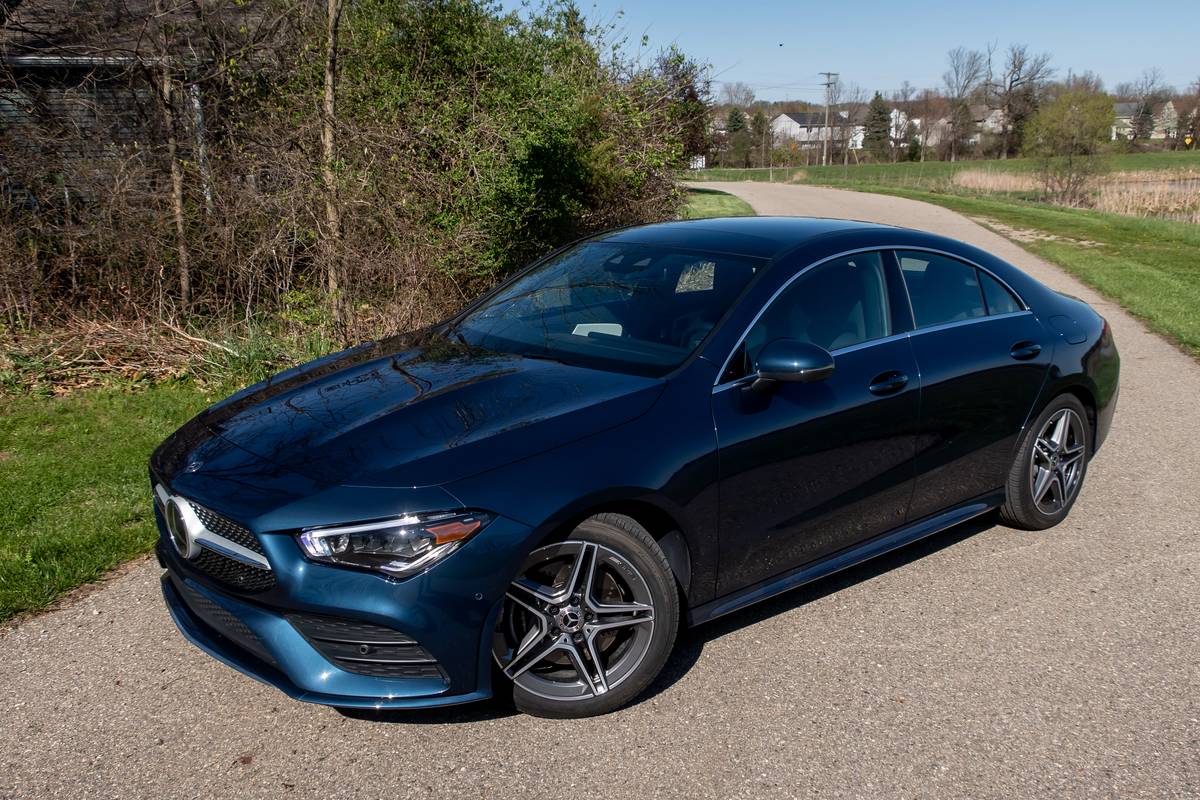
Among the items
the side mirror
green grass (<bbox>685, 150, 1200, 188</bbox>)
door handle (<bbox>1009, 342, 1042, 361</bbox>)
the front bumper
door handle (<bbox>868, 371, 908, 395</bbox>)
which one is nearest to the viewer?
the front bumper

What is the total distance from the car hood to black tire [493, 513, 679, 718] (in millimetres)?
366

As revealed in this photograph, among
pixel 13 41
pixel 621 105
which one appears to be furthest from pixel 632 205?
pixel 13 41

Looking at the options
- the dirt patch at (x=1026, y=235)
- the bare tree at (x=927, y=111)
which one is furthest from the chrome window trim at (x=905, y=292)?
the bare tree at (x=927, y=111)

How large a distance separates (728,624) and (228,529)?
78.8 inches

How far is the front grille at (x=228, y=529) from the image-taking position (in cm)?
308

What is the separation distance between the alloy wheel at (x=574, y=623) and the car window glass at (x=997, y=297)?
256 cm

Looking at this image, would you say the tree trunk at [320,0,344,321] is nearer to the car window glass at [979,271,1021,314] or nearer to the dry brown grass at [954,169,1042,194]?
the car window glass at [979,271,1021,314]

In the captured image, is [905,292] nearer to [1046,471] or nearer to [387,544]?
[1046,471]

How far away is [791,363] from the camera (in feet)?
12.0

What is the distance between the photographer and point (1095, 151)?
32.5 m

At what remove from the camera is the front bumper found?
9.72 ft

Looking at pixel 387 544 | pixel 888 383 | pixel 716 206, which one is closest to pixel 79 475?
pixel 387 544

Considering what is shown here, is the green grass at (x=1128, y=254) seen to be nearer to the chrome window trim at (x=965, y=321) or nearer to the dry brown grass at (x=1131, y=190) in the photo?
the dry brown grass at (x=1131, y=190)

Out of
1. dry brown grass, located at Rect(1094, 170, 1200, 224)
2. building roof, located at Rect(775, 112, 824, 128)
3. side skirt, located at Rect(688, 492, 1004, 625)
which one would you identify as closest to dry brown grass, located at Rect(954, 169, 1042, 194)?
dry brown grass, located at Rect(1094, 170, 1200, 224)
